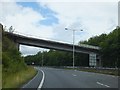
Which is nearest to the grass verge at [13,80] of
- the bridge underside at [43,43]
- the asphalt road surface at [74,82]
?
the asphalt road surface at [74,82]

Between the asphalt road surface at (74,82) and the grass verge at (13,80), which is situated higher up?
the grass verge at (13,80)

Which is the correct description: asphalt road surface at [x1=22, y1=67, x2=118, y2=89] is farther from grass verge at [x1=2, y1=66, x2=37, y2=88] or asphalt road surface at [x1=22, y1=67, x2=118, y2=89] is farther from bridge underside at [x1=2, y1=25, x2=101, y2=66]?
bridge underside at [x1=2, y1=25, x2=101, y2=66]

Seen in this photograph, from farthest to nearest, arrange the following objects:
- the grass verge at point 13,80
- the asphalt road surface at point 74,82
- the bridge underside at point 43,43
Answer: the bridge underside at point 43,43, the asphalt road surface at point 74,82, the grass verge at point 13,80

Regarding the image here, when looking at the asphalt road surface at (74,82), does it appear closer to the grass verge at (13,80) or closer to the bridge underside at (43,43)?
the grass verge at (13,80)

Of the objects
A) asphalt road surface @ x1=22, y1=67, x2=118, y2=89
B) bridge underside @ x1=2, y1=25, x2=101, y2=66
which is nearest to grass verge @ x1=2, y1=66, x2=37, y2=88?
asphalt road surface @ x1=22, y1=67, x2=118, y2=89

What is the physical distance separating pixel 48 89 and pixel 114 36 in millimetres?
86854

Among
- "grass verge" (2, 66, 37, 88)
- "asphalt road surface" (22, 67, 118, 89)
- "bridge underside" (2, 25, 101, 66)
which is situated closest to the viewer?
"grass verge" (2, 66, 37, 88)

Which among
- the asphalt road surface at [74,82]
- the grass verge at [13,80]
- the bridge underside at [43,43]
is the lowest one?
the asphalt road surface at [74,82]

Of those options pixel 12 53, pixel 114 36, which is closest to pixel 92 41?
pixel 114 36

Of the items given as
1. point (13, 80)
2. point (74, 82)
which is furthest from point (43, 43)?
point (13, 80)

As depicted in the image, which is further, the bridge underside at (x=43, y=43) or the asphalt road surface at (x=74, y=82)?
the bridge underside at (x=43, y=43)

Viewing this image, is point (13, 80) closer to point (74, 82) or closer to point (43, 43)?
point (74, 82)

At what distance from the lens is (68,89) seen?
1916cm

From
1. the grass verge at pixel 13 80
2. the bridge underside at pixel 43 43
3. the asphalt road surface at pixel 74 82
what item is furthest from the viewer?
the bridge underside at pixel 43 43
